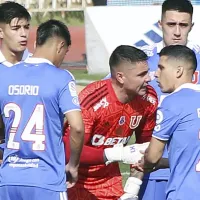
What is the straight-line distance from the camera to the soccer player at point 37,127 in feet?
20.7

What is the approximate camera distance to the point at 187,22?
779 centimetres

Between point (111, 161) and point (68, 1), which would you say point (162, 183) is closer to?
point (111, 161)

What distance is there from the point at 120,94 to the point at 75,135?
0.91 m

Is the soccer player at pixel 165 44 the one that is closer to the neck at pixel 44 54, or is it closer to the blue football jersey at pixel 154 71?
the blue football jersey at pixel 154 71

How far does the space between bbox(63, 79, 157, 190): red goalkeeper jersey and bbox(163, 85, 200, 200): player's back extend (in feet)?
3.31

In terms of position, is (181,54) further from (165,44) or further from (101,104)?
(165,44)

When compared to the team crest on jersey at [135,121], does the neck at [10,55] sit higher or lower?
higher

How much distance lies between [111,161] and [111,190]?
447 mm

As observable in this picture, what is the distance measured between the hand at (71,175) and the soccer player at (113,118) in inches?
12.7

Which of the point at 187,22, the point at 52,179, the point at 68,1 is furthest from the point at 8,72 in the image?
the point at 68,1

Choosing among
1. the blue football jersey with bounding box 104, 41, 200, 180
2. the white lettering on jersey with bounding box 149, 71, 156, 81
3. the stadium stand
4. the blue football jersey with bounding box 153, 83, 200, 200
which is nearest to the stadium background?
the stadium stand

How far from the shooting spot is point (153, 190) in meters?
7.43

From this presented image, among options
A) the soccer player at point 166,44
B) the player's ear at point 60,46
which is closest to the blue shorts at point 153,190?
the soccer player at point 166,44

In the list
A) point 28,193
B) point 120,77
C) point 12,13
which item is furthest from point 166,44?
point 28,193
